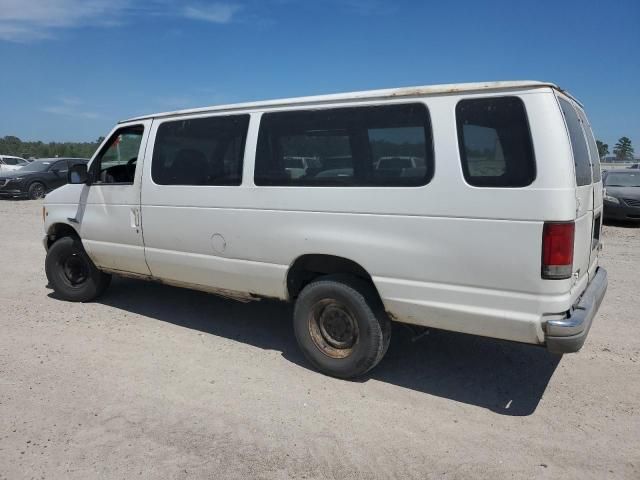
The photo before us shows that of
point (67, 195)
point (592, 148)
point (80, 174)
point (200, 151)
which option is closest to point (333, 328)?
point (200, 151)

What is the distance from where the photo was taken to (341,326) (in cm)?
419

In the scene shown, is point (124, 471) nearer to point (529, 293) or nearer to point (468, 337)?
point (529, 293)

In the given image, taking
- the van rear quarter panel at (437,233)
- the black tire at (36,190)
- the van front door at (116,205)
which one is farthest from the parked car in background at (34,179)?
the van rear quarter panel at (437,233)

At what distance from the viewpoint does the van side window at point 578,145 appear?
11.3ft

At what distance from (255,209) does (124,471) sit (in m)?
2.17

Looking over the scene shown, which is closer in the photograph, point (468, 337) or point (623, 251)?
point (468, 337)

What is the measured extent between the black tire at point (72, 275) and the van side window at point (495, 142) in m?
4.49

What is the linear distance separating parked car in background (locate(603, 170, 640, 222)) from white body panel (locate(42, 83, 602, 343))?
31.3 ft

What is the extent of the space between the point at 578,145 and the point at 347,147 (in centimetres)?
163

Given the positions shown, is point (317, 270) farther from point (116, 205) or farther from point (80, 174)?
point (80, 174)

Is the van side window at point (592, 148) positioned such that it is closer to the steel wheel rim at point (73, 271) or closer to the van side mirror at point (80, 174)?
the van side mirror at point (80, 174)

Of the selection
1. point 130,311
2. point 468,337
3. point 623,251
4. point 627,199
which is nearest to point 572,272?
point 468,337

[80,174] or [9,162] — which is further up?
[9,162]

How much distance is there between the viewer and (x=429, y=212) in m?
3.53
